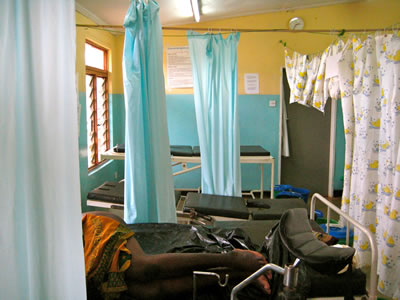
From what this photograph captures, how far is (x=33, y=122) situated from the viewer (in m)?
0.94

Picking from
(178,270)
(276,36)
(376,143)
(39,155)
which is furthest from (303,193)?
(39,155)

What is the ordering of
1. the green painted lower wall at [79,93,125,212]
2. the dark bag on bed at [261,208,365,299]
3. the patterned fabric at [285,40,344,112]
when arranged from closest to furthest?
the dark bag on bed at [261,208,365,299], the patterned fabric at [285,40,344,112], the green painted lower wall at [79,93,125,212]

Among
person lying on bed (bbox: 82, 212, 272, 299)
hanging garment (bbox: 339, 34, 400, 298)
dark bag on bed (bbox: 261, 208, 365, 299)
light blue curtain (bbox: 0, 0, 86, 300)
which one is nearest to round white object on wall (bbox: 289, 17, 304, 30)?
hanging garment (bbox: 339, 34, 400, 298)

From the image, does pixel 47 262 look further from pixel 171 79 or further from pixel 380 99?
pixel 171 79

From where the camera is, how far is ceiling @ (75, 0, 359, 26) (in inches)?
146

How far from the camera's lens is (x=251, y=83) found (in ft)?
17.2

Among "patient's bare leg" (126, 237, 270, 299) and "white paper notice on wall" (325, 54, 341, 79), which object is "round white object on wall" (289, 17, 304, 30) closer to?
"white paper notice on wall" (325, 54, 341, 79)

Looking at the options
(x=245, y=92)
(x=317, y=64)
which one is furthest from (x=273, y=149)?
(x=317, y=64)

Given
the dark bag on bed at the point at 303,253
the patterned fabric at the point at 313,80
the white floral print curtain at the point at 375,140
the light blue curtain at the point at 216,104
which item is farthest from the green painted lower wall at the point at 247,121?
the dark bag on bed at the point at 303,253

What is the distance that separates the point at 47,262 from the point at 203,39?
2937 mm

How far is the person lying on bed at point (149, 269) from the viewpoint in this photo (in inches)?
62.3

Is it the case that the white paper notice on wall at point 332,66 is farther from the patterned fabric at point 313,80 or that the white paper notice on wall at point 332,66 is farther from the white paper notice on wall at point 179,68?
the white paper notice on wall at point 179,68

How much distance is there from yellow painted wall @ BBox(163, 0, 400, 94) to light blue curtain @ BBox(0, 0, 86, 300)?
4207mm

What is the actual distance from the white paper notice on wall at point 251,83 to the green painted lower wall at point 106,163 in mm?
2059
